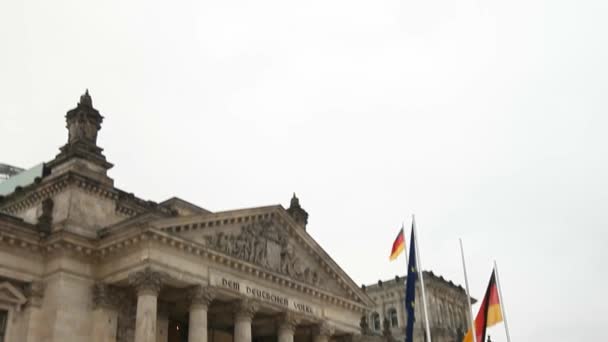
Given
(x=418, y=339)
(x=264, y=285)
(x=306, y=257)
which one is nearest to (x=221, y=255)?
(x=264, y=285)

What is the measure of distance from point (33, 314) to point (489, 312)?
78.2 ft

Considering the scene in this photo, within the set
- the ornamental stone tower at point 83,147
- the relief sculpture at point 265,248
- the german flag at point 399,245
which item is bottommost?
the german flag at point 399,245

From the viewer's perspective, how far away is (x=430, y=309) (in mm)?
75188

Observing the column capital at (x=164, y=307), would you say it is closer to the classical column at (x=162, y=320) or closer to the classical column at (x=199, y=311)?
the classical column at (x=162, y=320)

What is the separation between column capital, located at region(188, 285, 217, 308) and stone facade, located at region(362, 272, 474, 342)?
39.0 metres

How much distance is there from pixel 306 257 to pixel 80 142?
16.5m

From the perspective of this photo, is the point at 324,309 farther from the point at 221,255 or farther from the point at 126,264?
the point at 126,264

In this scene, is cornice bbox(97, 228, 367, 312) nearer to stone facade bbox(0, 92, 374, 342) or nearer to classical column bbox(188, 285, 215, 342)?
stone facade bbox(0, 92, 374, 342)

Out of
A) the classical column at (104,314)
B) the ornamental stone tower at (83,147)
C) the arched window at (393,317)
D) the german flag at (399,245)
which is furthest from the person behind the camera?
the arched window at (393,317)

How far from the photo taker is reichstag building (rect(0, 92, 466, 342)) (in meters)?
35.0

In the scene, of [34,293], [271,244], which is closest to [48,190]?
[34,293]

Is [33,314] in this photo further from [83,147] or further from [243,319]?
[243,319]

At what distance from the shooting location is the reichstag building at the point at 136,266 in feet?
115

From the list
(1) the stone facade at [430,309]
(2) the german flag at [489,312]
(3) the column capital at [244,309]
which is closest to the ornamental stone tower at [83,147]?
(3) the column capital at [244,309]
